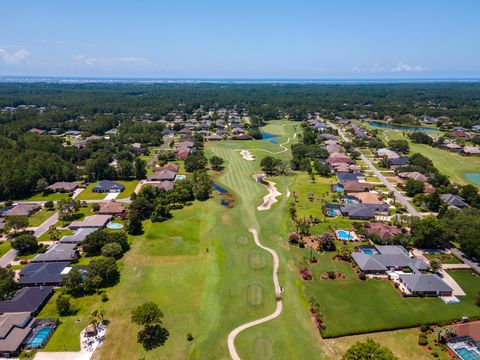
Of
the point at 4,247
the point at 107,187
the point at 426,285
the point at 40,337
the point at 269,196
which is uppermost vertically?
the point at 426,285

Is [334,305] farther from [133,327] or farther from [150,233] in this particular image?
[150,233]

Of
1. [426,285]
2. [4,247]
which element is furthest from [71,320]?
[426,285]

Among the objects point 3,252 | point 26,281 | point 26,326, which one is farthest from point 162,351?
point 3,252

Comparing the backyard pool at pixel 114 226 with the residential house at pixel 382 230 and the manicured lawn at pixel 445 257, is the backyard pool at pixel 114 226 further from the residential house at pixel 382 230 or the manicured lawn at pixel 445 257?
the manicured lawn at pixel 445 257

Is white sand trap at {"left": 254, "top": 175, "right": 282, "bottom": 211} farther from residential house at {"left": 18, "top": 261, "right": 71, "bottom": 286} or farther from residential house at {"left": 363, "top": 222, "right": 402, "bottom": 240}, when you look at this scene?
residential house at {"left": 18, "top": 261, "right": 71, "bottom": 286}

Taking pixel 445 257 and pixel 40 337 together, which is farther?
pixel 445 257

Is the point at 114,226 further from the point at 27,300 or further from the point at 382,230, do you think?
the point at 382,230

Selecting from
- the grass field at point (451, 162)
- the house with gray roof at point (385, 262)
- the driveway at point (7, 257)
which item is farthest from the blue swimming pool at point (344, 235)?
the driveway at point (7, 257)
